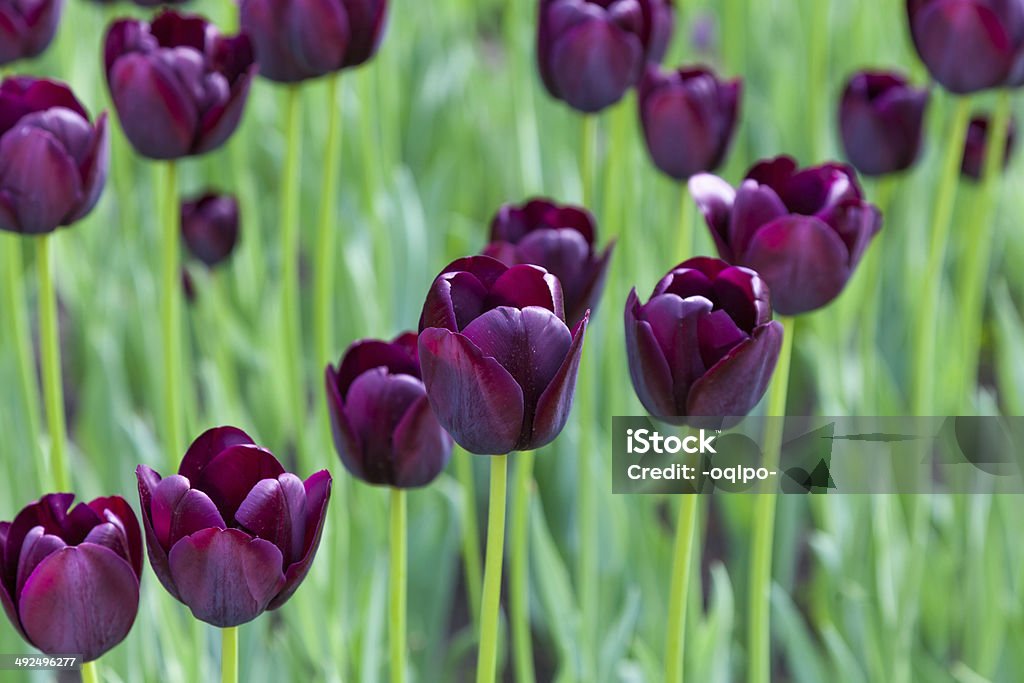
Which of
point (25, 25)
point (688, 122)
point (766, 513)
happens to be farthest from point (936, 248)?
point (25, 25)

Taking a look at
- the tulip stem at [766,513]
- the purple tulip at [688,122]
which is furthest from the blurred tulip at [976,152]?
the tulip stem at [766,513]

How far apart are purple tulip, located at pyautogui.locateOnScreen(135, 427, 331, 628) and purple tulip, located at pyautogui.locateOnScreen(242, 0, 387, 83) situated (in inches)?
18.8

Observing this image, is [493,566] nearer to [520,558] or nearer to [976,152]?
[520,558]

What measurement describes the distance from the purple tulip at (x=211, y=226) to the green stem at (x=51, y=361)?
15.7 inches

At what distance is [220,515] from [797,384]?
1.16m

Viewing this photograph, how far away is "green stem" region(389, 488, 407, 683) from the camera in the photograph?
742 mm

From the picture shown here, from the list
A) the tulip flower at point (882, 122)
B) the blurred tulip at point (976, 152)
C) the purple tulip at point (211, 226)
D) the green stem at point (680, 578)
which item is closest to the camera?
the green stem at point (680, 578)

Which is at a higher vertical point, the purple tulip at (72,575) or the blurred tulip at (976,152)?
the blurred tulip at (976,152)

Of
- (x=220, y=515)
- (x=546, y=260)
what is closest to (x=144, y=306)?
(x=546, y=260)

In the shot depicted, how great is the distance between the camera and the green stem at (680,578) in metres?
0.68

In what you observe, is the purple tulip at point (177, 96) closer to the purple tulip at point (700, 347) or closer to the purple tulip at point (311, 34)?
the purple tulip at point (311, 34)

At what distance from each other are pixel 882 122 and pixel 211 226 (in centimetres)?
66

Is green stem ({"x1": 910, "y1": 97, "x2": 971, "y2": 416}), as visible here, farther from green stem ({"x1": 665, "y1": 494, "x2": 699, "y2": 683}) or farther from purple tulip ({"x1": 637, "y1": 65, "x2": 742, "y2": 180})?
green stem ({"x1": 665, "y1": 494, "x2": 699, "y2": 683})

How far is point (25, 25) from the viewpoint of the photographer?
1090 millimetres
